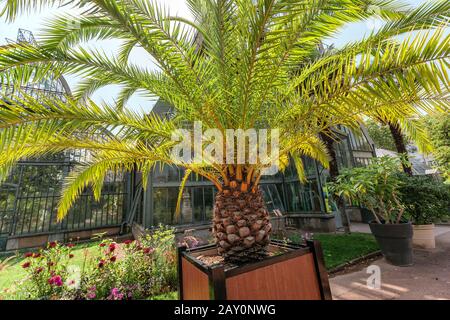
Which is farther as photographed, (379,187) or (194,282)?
(379,187)

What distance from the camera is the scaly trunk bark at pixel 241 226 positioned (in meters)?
2.44

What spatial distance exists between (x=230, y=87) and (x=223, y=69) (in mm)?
271

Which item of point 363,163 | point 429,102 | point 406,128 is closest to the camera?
point 429,102

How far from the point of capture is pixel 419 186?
541 cm

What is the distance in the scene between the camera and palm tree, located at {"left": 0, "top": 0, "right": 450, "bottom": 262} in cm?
186

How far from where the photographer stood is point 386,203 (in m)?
5.41

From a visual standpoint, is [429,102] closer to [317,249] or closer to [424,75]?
[424,75]

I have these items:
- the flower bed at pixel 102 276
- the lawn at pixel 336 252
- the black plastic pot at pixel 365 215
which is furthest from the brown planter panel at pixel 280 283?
the black plastic pot at pixel 365 215

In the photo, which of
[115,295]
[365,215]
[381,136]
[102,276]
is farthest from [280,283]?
[381,136]

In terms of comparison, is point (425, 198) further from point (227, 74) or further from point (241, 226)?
point (227, 74)

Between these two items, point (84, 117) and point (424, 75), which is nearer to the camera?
point (424, 75)

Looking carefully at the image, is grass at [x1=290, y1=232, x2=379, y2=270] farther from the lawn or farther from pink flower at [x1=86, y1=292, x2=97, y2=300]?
pink flower at [x1=86, y1=292, x2=97, y2=300]
